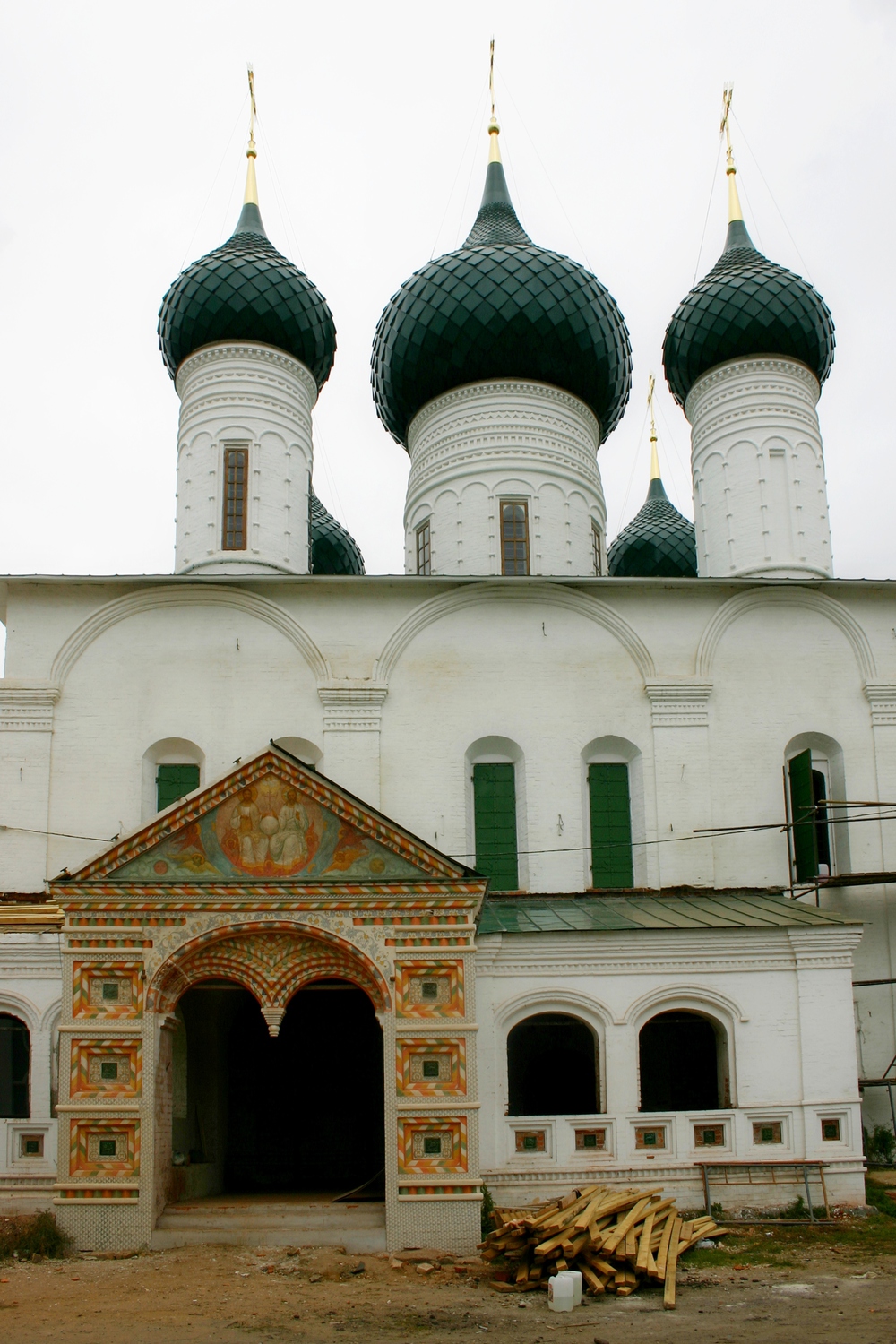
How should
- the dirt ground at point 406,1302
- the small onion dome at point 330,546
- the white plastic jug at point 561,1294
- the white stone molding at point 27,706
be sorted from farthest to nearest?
the small onion dome at point 330,546 → the white stone molding at point 27,706 → the white plastic jug at point 561,1294 → the dirt ground at point 406,1302

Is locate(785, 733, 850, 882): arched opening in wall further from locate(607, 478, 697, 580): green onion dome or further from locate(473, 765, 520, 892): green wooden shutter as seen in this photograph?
locate(607, 478, 697, 580): green onion dome

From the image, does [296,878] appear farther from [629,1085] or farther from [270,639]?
[270,639]

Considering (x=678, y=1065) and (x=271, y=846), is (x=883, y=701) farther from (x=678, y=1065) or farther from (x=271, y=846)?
(x=271, y=846)

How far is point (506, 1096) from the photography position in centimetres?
1080

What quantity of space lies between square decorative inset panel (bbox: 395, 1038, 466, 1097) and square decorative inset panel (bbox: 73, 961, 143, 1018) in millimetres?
1966

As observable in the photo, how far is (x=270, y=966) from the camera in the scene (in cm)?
1012

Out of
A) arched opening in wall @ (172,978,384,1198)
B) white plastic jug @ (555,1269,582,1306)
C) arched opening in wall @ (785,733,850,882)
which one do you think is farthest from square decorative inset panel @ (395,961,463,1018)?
arched opening in wall @ (785,733,850,882)

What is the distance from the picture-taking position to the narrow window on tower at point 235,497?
50.9 ft

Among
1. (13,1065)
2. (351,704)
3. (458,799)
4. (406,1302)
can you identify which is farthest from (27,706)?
(406,1302)

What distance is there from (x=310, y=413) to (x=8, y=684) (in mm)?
5361

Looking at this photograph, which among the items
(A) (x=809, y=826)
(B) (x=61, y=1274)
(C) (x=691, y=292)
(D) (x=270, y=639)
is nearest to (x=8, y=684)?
(D) (x=270, y=639)

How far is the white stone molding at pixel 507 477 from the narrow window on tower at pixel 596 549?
7 cm

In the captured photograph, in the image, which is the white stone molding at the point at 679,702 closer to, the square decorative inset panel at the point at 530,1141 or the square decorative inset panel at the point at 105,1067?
the square decorative inset panel at the point at 530,1141

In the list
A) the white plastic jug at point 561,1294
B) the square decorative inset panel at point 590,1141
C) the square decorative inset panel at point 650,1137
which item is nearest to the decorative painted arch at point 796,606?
the square decorative inset panel at point 650,1137
